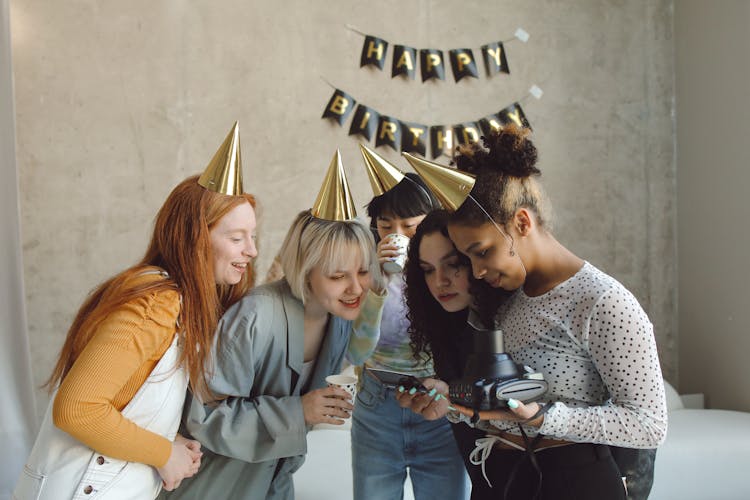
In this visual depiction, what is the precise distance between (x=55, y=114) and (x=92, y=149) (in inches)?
8.7

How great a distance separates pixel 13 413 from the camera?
9.15ft

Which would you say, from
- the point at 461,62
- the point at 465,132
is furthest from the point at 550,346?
the point at 461,62

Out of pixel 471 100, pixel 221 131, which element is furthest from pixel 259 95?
pixel 471 100

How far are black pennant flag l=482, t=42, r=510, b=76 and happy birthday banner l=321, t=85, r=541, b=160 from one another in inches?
8.2

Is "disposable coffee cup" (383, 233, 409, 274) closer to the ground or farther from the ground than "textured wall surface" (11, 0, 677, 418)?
closer to the ground

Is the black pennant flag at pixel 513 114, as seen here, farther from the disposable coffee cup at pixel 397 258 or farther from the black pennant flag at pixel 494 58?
the disposable coffee cup at pixel 397 258

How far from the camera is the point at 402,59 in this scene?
12.0 feet

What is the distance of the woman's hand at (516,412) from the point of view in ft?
3.70

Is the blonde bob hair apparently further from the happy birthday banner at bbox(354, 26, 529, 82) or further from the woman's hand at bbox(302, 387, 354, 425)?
the happy birthday banner at bbox(354, 26, 529, 82)

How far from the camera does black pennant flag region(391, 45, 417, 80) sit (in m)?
3.66

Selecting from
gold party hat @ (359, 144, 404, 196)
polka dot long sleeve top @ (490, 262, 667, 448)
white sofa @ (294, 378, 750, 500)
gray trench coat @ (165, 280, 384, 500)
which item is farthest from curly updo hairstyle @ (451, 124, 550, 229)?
white sofa @ (294, 378, 750, 500)

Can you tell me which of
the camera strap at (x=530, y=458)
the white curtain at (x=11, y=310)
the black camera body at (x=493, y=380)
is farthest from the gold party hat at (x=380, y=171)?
the white curtain at (x=11, y=310)

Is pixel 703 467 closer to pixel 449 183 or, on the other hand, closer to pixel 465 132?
pixel 465 132

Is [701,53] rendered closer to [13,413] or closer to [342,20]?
[342,20]
